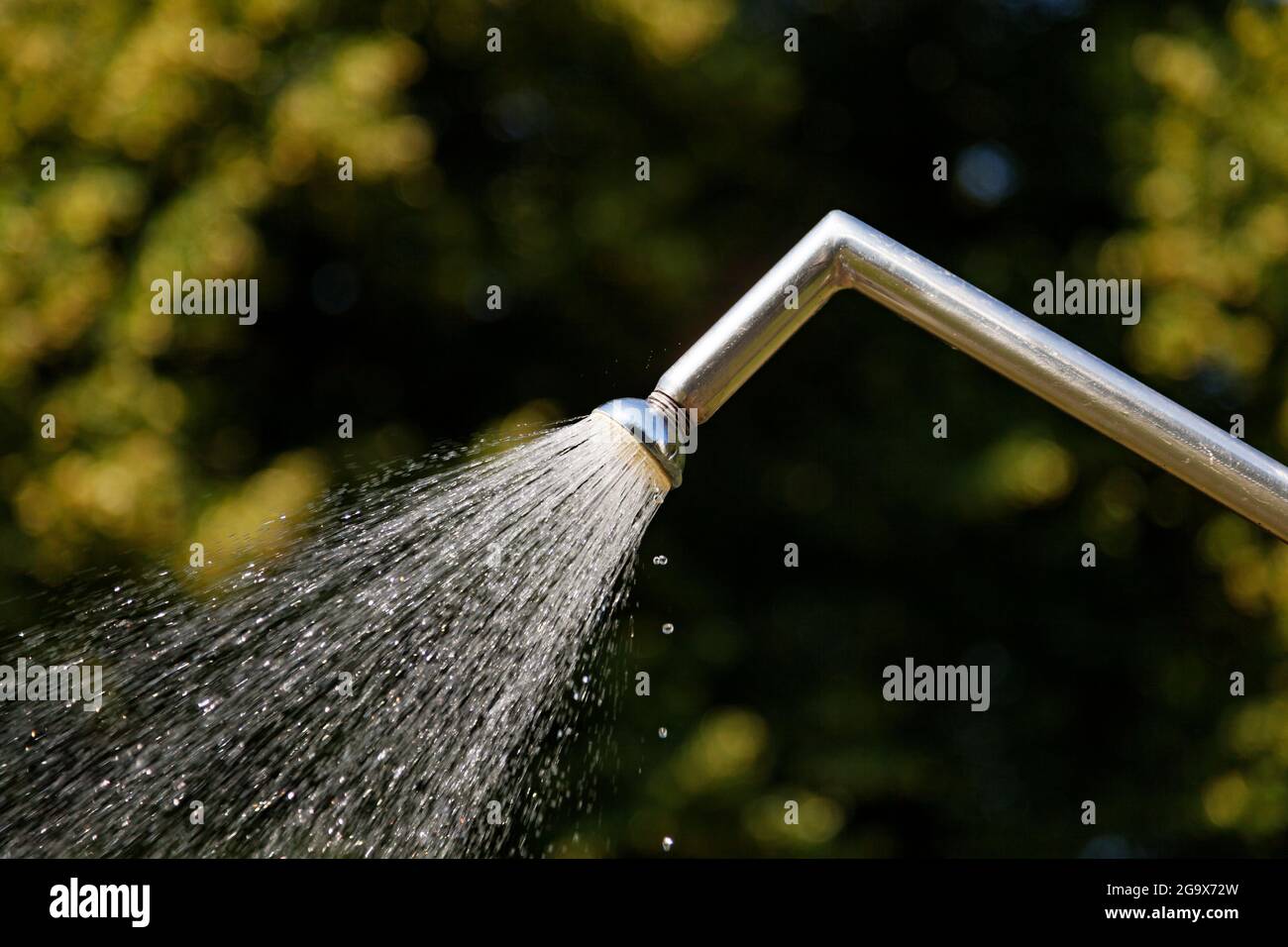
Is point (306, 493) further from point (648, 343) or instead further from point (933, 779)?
point (933, 779)

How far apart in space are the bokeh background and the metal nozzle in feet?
11.4

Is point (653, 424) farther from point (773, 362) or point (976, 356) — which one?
point (773, 362)

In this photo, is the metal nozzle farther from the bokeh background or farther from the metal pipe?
the bokeh background

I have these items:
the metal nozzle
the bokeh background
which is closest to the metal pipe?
the metal nozzle

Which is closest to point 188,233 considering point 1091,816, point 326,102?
point 326,102

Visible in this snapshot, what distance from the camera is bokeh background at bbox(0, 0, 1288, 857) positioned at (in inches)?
199

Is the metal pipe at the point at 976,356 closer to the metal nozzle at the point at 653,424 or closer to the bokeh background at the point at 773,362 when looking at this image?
the metal nozzle at the point at 653,424

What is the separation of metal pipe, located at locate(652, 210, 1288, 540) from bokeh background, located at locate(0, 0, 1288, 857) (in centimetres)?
351

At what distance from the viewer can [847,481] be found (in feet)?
19.9

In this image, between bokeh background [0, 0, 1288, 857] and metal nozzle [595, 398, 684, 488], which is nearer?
metal nozzle [595, 398, 684, 488]

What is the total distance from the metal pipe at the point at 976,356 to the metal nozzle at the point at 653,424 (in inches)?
0.6

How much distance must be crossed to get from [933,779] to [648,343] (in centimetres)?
209

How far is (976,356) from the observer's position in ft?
4.92

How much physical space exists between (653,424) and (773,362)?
4917 millimetres
